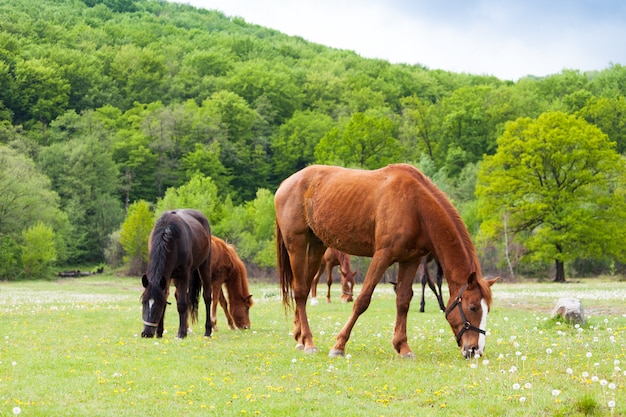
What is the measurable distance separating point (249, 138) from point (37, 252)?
180 feet

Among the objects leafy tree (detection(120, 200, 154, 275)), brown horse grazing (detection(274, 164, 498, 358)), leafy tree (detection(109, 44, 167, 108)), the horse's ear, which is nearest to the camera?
the horse's ear

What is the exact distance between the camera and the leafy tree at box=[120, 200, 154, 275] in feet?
212

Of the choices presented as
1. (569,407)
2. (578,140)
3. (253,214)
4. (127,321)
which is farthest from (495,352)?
(253,214)

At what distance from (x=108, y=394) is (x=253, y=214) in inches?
2587

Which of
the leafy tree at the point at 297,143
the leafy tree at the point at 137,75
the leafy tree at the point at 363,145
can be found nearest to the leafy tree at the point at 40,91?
the leafy tree at the point at 137,75

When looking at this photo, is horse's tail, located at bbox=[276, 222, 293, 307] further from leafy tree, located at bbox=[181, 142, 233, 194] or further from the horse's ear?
leafy tree, located at bbox=[181, 142, 233, 194]

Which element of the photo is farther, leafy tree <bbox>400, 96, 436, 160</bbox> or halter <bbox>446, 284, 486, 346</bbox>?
leafy tree <bbox>400, 96, 436, 160</bbox>

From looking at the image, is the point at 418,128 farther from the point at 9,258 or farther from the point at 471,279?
the point at 471,279

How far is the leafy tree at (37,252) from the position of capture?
197ft

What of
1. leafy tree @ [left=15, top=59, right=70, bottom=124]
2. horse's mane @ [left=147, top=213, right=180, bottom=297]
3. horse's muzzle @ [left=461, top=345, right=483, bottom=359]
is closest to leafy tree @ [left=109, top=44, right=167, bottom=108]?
leafy tree @ [left=15, top=59, right=70, bottom=124]

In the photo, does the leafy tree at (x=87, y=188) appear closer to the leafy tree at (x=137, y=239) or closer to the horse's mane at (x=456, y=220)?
the leafy tree at (x=137, y=239)

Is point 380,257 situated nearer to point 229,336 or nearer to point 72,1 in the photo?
point 229,336

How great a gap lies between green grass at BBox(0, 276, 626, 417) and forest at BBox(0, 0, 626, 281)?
4116 cm

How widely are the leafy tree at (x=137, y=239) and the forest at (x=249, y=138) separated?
0.54 feet
